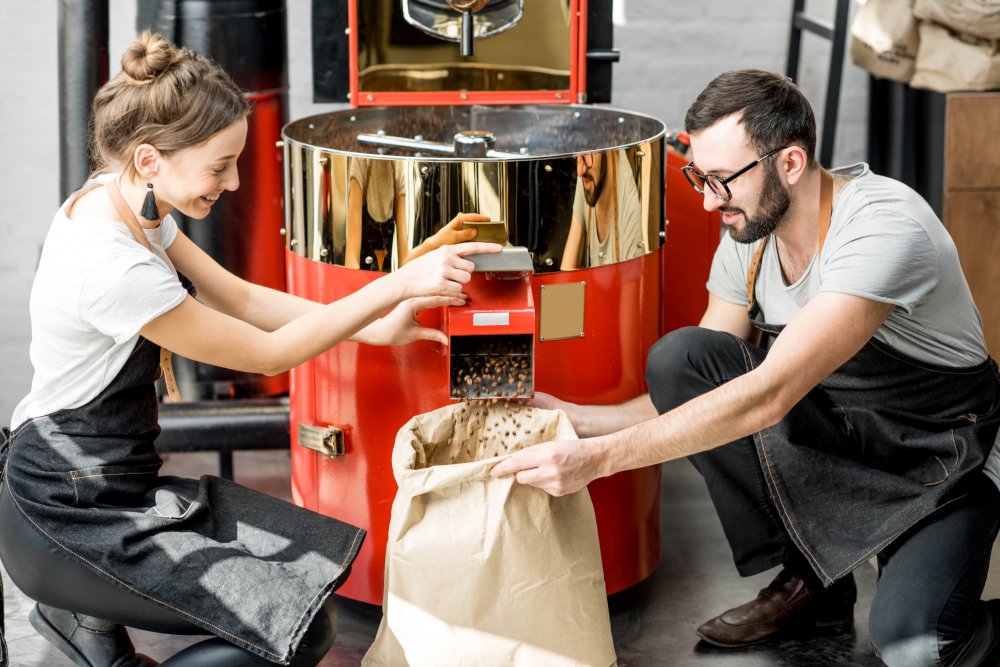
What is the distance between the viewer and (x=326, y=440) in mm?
2139

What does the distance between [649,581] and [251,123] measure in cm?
131

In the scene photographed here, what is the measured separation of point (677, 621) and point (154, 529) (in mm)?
1023

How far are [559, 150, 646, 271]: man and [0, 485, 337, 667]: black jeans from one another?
74cm

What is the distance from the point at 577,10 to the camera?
238cm

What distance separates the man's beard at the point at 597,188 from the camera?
1.99m

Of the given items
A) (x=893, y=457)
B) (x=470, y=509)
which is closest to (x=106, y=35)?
(x=470, y=509)

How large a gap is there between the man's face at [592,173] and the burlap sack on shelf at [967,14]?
1.57 m

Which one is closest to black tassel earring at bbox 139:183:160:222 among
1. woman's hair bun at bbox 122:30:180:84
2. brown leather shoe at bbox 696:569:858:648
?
woman's hair bun at bbox 122:30:180:84

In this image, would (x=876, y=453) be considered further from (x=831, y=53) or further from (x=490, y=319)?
(x=831, y=53)

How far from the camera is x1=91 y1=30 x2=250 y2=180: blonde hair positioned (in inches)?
65.8

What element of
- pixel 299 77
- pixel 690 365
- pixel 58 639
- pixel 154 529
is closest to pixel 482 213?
pixel 690 365

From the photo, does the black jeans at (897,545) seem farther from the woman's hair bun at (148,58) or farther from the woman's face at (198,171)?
the woman's hair bun at (148,58)

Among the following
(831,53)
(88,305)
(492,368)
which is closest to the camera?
(88,305)

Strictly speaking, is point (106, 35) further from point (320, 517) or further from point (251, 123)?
point (320, 517)
